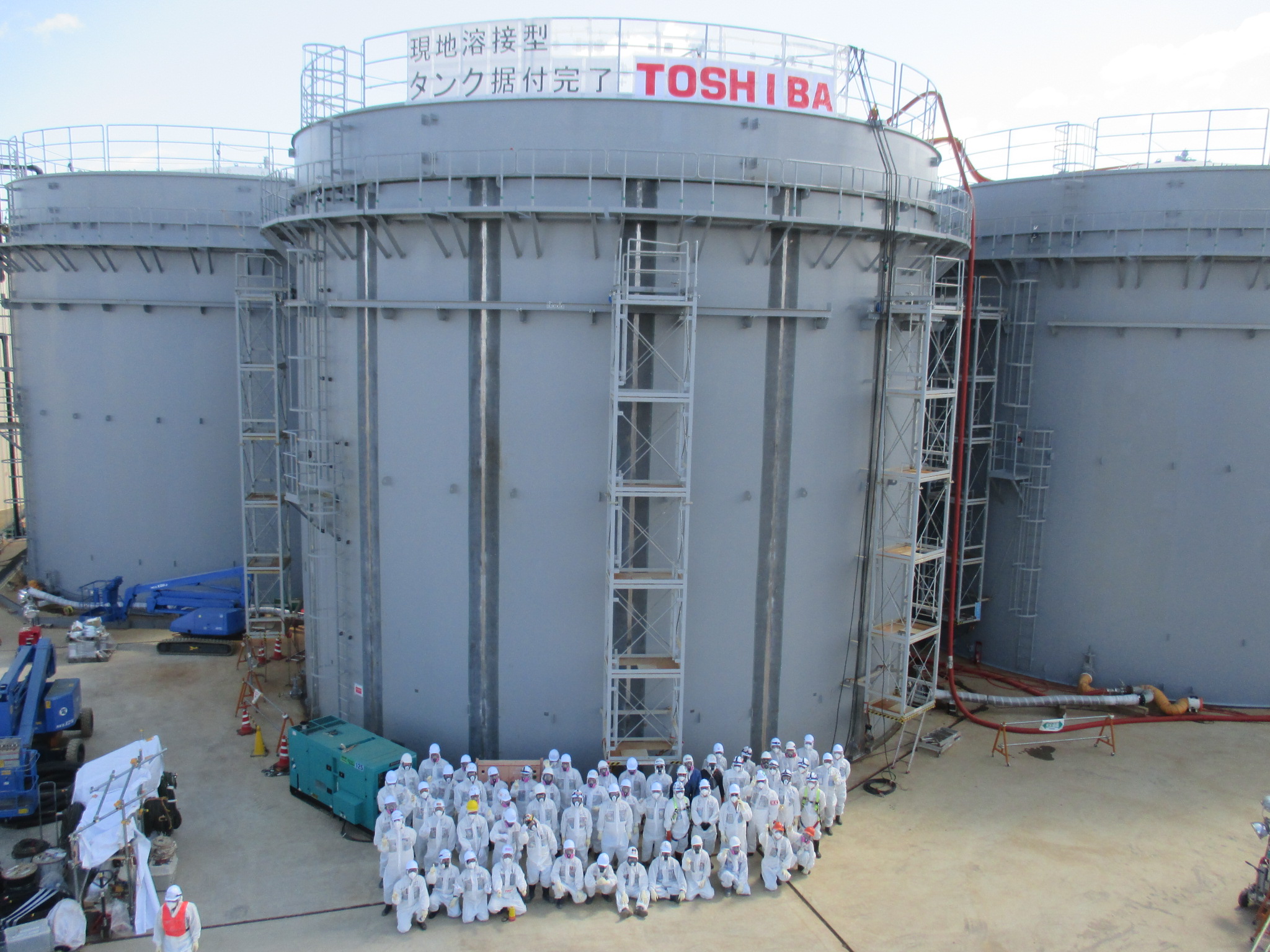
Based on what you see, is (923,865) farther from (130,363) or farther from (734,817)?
(130,363)

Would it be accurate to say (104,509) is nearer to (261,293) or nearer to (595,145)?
(261,293)

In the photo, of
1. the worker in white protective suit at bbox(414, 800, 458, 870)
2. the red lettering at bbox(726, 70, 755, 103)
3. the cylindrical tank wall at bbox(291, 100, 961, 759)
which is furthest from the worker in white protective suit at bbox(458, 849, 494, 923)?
the red lettering at bbox(726, 70, 755, 103)

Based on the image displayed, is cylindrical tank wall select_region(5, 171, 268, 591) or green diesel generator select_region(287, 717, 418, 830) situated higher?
cylindrical tank wall select_region(5, 171, 268, 591)

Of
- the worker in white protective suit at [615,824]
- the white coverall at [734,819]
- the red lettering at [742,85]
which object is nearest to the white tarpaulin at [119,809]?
the worker in white protective suit at [615,824]

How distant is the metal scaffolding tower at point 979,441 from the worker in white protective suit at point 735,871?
10.4m

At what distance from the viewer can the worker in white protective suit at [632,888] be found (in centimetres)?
1226

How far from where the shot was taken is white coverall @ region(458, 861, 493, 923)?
473 inches

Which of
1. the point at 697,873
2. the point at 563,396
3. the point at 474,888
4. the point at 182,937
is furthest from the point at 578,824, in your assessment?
the point at 563,396

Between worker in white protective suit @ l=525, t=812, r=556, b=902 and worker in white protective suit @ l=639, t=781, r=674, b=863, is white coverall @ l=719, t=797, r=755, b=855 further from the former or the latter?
worker in white protective suit @ l=525, t=812, r=556, b=902

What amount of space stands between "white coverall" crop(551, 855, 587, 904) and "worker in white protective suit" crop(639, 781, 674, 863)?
4.08 ft

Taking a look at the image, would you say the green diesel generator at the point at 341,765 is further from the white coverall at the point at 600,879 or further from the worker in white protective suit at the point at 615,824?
the white coverall at the point at 600,879

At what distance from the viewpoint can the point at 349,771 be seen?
14117 millimetres

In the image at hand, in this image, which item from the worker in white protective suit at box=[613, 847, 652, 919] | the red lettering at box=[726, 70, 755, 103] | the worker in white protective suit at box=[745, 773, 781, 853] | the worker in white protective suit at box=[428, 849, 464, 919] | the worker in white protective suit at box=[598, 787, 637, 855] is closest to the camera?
the worker in white protective suit at box=[428, 849, 464, 919]

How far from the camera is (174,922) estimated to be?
1035 cm
